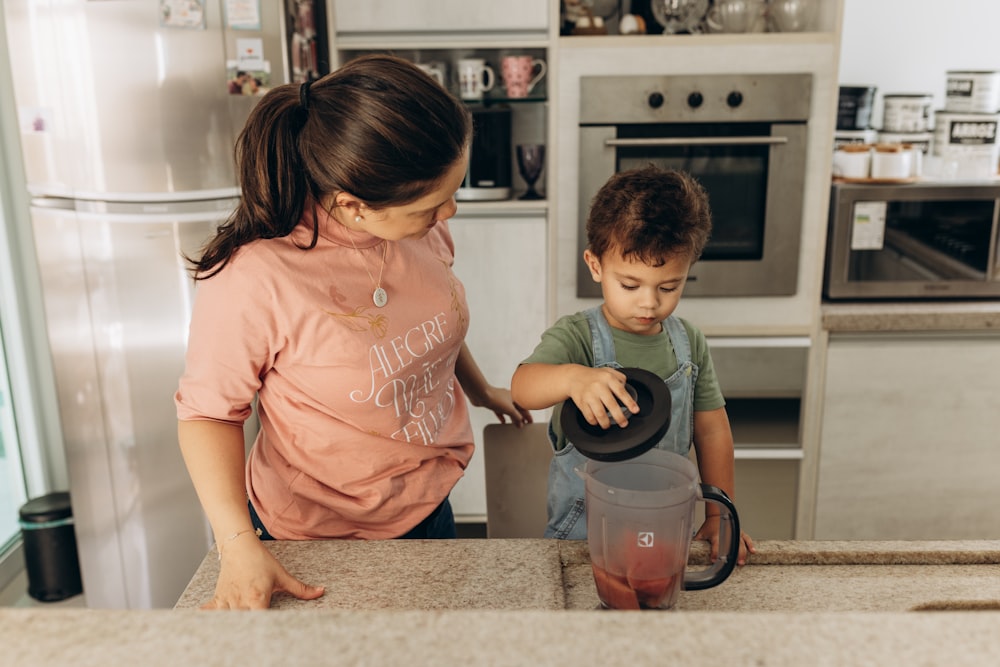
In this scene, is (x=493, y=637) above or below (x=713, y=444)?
above

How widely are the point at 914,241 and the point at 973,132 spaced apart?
35cm

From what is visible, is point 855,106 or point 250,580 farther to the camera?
point 855,106

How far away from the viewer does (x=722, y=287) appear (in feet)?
7.98

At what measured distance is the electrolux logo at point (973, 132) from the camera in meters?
2.36

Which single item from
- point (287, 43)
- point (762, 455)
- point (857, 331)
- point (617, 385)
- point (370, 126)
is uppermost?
point (287, 43)

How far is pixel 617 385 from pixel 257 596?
428 millimetres

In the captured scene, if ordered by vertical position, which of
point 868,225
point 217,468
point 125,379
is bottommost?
point 125,379

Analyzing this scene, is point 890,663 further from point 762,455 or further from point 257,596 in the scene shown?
point 762,455

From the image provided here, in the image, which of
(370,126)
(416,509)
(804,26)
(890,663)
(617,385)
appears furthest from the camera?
(804,26)

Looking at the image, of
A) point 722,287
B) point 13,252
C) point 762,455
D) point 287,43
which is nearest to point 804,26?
point 722,287

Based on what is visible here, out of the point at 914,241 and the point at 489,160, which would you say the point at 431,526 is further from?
the point at 914,241

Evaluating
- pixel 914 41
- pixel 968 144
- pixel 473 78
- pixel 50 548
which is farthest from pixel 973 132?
pixel 50 548

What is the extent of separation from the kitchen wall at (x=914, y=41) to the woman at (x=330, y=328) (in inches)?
81.2

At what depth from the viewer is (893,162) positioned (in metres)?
2.35
